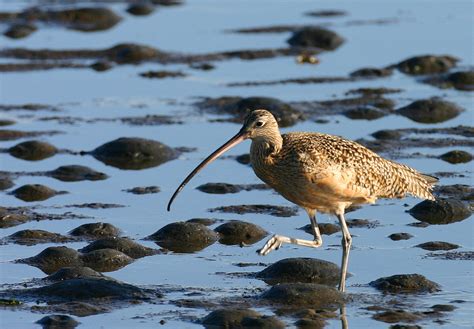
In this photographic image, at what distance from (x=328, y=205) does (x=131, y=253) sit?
1.93 metres

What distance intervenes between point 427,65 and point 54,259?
1117 cm

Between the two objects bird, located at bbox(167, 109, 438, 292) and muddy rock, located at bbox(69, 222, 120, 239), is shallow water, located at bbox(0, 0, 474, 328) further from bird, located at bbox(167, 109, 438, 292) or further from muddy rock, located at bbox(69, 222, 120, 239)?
bird, located at bbox(167, 109, 438, 292)

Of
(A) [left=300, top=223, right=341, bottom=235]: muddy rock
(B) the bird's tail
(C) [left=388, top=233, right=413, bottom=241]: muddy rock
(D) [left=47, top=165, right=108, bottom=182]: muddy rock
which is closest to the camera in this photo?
(B) the bird's tail

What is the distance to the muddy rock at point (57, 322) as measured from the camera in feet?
34.9

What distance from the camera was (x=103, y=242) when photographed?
13.0 meters

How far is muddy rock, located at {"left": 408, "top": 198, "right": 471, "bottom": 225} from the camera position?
46.5 feet

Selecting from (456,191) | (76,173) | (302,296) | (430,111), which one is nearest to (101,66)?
(430,111)

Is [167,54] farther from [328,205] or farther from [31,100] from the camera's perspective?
[328,205]

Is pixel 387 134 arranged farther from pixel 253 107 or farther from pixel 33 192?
pixel 33 192

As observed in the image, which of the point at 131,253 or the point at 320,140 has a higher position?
the point at 320,140

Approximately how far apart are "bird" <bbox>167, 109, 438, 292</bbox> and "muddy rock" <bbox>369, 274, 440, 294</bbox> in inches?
14.2

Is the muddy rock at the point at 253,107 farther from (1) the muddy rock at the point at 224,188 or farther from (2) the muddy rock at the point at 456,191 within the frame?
(2) the muddy rock at the point at 456,191

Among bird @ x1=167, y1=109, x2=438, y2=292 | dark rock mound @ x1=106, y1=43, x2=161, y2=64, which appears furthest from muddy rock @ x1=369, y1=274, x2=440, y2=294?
dark rock mound @ x1=106, y1=43, x2=161, y2=64

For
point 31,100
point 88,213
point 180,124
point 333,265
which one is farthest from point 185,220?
point 31,100
